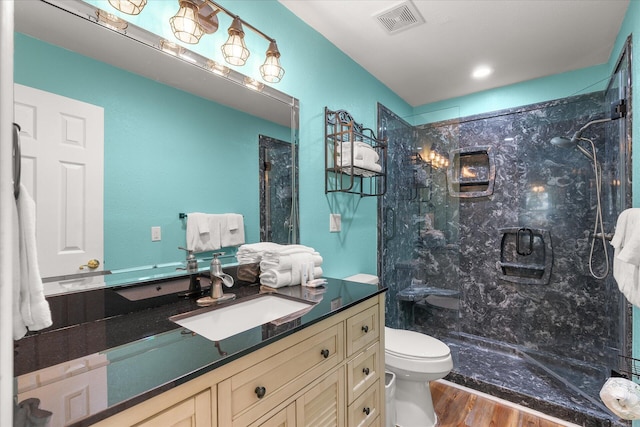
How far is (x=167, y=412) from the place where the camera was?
26.2 inches

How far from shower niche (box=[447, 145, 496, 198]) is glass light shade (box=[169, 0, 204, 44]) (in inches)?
97.5

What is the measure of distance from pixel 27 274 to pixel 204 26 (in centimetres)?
118

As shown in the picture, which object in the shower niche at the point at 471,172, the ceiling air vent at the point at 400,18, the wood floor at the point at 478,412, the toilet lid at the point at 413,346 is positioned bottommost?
the wood floor at the point at 478,412

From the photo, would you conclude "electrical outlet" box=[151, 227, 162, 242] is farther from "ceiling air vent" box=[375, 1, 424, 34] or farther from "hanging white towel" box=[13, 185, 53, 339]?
"ceiling air vent" box=[375, 1, 424, 34]

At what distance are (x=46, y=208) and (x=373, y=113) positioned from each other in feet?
7.49

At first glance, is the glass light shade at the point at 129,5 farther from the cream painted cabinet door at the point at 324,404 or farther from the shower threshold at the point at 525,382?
the shower threshold at the point at 525,382

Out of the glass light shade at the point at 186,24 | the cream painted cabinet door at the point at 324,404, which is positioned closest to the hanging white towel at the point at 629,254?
the cream painted cabinet door at the point at 324,404

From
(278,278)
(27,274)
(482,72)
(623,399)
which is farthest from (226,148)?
Result: (482,72)

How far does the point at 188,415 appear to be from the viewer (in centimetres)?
70

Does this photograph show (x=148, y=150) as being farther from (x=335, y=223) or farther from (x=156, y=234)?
(x=335, y=223)

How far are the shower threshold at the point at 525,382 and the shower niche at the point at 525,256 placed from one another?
2.22 feet

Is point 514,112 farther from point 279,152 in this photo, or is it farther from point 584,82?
point 279,152

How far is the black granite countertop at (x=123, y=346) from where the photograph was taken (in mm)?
634

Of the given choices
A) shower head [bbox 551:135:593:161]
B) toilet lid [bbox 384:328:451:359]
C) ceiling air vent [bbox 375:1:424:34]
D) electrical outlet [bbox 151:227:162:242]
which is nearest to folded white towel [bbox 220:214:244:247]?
electrical outlet [bbox 151:227:162:242]
